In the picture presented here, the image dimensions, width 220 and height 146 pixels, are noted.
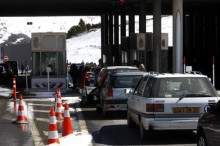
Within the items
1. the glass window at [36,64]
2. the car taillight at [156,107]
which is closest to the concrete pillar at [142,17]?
the glass window at [36,64]

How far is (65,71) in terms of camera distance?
36.0m

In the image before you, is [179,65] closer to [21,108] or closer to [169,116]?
[21,108]

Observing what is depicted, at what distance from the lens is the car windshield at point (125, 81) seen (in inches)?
725

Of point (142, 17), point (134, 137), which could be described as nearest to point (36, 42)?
point (142, 17)

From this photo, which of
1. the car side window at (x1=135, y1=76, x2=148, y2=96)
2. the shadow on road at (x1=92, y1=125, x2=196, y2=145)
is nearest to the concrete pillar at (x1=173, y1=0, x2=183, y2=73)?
the shadow on road at (x1=92, y1=125, x2=196, y2=145)

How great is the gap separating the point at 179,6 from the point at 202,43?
108 ft

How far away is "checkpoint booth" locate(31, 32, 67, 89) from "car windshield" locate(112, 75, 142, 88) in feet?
53.7

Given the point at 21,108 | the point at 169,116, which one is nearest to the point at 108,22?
the point at 21,108

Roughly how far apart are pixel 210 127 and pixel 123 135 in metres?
4.72

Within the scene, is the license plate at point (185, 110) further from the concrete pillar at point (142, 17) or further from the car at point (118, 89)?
the concrete pillar at point (142, 17)

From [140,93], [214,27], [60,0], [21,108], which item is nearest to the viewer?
[140,93]

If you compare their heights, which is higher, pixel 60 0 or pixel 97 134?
pixel 60 0

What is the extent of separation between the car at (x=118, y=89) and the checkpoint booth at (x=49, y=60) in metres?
16.3

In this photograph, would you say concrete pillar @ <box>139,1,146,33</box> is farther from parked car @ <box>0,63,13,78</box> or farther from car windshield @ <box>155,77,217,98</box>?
car windshield @ <box>155,77,217,98</box>
